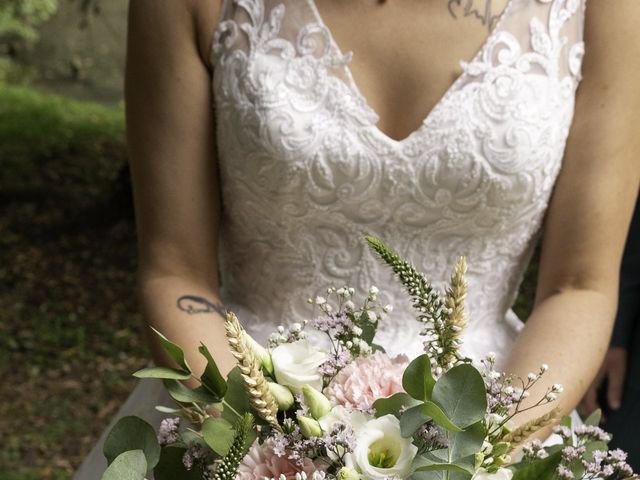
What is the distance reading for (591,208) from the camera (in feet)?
6.10

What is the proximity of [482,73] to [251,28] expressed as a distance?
48 cm

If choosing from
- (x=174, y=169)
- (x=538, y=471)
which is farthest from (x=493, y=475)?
(x=174, y=169)

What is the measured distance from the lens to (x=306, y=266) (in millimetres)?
2020

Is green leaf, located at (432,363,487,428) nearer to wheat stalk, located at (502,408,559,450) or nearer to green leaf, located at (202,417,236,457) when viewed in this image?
wheat stalk, located at (502,408,559,450)

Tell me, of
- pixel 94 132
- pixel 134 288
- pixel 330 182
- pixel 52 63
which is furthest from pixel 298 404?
pixel 52 63

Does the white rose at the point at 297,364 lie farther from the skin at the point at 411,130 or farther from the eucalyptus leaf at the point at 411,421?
the skin at the point at 411,130

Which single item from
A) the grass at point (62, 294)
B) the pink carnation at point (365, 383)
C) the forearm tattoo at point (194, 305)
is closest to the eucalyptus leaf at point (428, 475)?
the pink carnation at point (365, 383)

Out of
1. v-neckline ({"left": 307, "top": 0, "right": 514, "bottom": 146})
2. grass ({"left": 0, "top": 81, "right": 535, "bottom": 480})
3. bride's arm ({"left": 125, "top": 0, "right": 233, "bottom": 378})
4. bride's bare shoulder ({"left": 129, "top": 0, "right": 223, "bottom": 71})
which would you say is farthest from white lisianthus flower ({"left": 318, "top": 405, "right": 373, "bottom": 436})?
grass ({"left": 0, "top": 81, "right": 535, "bottom": 480})

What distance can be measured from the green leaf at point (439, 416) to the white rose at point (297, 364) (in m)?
0.17

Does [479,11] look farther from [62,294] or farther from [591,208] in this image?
[62,294]

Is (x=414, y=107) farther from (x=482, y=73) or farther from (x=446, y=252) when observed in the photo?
(x=446, y=252)

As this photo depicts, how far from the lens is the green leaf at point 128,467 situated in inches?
40.7

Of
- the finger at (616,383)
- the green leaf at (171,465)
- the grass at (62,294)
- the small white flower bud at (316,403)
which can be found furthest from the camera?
the grass at (62,294)

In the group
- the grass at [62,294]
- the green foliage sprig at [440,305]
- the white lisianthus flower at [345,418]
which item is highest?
the green foliage sprig at [440,305]
